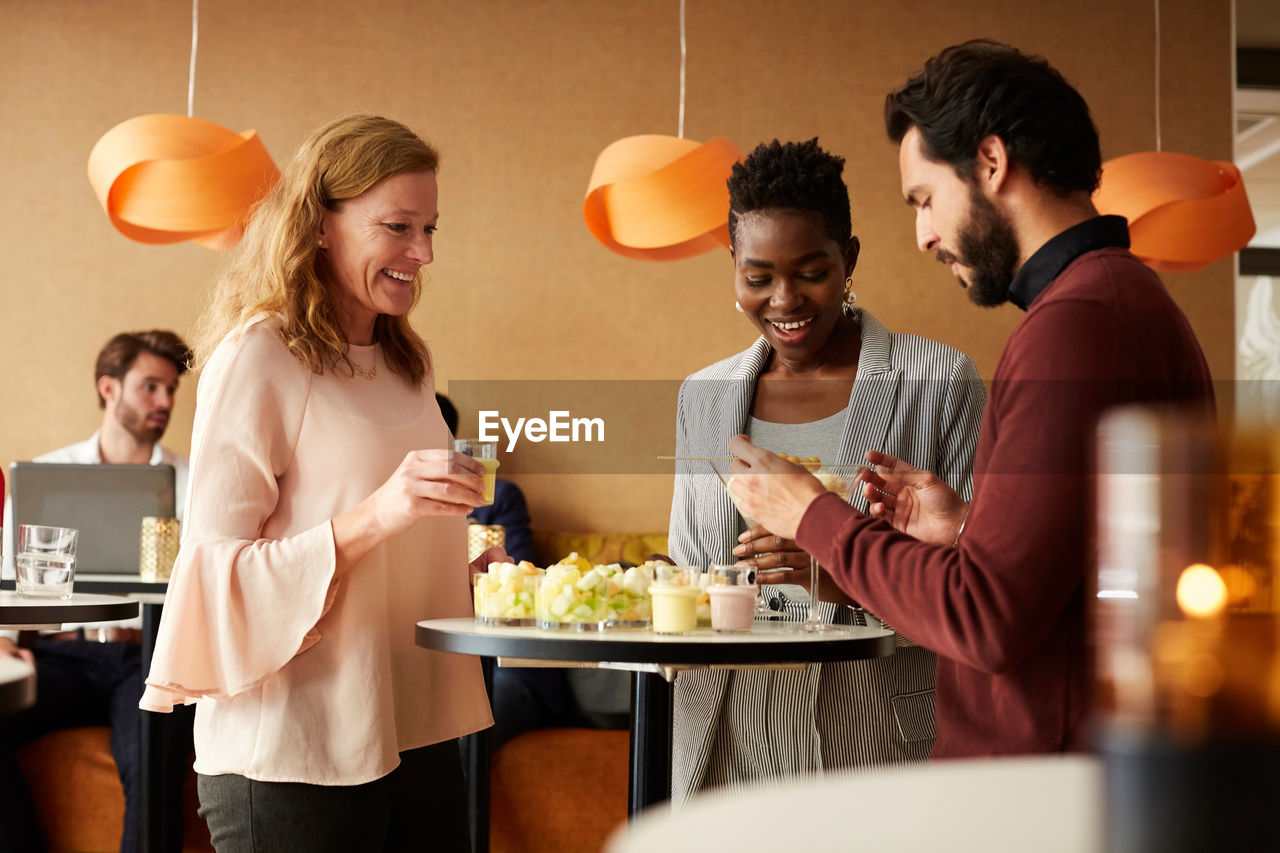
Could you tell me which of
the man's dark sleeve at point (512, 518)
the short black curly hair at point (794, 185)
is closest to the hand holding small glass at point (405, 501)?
the short black curly hair at point (794, 185)

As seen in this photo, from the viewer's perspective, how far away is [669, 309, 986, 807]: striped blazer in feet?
6.82

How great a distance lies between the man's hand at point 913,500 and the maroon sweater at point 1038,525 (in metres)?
0.46

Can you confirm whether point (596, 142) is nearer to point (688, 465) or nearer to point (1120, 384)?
point (688, 465)

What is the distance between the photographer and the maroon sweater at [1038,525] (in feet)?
3.87

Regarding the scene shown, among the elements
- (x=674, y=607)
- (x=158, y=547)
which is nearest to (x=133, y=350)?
(x=158, y=547)

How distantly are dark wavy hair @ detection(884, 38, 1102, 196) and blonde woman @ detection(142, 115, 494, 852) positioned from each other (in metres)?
0.75

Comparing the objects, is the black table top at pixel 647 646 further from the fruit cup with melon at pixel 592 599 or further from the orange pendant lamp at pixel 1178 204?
the orange pendant lamp at pixel 1178 204

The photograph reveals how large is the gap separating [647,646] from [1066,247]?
683mm

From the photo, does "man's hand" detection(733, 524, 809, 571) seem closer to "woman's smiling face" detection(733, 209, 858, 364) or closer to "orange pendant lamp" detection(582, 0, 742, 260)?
"woman's smiling face" detection(733, 209, 858, 364)

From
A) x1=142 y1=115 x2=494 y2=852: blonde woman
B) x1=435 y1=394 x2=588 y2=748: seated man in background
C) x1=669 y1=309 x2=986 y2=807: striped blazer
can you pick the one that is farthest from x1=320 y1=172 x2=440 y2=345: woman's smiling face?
x1=435 y1=394 x2=588 y2=748: seated man in background

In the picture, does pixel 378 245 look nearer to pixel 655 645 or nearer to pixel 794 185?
pixel 655 645

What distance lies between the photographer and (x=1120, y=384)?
3.89 feet

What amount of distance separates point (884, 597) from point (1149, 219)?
331 centimetres

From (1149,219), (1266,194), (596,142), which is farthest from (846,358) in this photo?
(1266,194)
